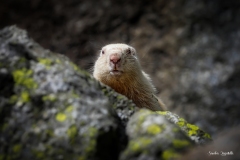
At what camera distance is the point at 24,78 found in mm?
3406

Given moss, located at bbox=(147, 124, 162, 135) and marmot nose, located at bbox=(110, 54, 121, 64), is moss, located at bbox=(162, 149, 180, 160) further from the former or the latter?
marmot nose, located at bbox=(110, 54, 121, 64)

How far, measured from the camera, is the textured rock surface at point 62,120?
10.0 feet

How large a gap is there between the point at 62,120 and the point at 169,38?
23.2 ft

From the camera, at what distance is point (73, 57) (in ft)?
33.6

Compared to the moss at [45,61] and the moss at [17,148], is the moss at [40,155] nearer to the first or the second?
the moss at [17,148]

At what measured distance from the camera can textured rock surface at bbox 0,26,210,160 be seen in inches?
120

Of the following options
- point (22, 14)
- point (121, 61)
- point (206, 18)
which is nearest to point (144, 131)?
point (121, 61)

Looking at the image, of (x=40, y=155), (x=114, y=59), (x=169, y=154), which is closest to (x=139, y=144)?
(x=169, y=154)

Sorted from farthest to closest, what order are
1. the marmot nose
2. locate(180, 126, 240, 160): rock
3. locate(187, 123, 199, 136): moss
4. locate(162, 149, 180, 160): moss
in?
the marmot nose
locate(187, 123, 199, 136): moss
locate(162, 149, 180, 160): moss
locate(180, 126, 240, 160): rock

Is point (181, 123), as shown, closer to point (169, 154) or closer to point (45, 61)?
point (169, 154)

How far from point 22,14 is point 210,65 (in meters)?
4.62

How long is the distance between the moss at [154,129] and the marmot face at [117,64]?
7.97ft

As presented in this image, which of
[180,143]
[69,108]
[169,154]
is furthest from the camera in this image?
[69,108]

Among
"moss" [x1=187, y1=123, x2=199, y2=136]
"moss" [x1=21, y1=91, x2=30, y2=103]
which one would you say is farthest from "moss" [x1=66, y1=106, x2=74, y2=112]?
"moss" [x1=187, y1=123, x2=199, y2=136]
